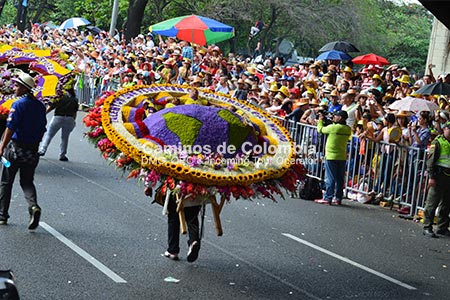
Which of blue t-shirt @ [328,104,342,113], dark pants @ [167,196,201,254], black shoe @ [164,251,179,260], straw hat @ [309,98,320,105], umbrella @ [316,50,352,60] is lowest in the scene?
black shoe @ [164,251,179,260]

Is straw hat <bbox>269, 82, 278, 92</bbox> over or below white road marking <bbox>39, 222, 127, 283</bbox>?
over

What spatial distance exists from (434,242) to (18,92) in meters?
6.43

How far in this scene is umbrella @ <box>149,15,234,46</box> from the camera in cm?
2153

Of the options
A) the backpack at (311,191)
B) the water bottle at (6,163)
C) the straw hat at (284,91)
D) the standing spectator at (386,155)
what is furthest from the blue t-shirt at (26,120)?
the straw hat at (284,91)

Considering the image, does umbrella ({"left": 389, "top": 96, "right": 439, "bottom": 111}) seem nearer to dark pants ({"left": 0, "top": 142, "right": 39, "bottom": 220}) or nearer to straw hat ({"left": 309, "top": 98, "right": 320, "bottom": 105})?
straw hat ({"left": 309, "top": 98, "right": 320, "bottom": 105})

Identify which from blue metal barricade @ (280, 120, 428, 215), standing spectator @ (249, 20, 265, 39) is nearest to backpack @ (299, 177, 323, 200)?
blue metal barricade @ (280, 120, 428, 215)

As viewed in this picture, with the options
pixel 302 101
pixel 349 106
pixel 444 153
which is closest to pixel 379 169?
pixel 349 106

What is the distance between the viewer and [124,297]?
8062 millimetres

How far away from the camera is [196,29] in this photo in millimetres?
21750

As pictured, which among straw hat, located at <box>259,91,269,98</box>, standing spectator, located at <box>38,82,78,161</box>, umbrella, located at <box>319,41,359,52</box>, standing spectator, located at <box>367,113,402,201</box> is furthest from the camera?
umbrella, located at <box>319,41,359,52</box>

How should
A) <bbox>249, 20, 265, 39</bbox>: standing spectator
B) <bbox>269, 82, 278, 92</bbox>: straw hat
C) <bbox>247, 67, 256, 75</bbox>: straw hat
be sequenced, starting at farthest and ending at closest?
<bbox>249, 20, 265, 39</bbox>: standing spectator, <bbox>247, 67, 256, 75</bbox>: straw hat, <bbox>269, 82, 278, 92</bbox>: straw hat

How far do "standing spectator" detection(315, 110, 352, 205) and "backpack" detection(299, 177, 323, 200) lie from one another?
18cm

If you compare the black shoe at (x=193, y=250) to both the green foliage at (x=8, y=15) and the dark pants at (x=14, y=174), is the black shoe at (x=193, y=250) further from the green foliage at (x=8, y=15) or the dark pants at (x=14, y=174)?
the green foliage at (x=8, y=15)

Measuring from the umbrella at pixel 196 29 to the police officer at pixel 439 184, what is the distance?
31.9 feet
